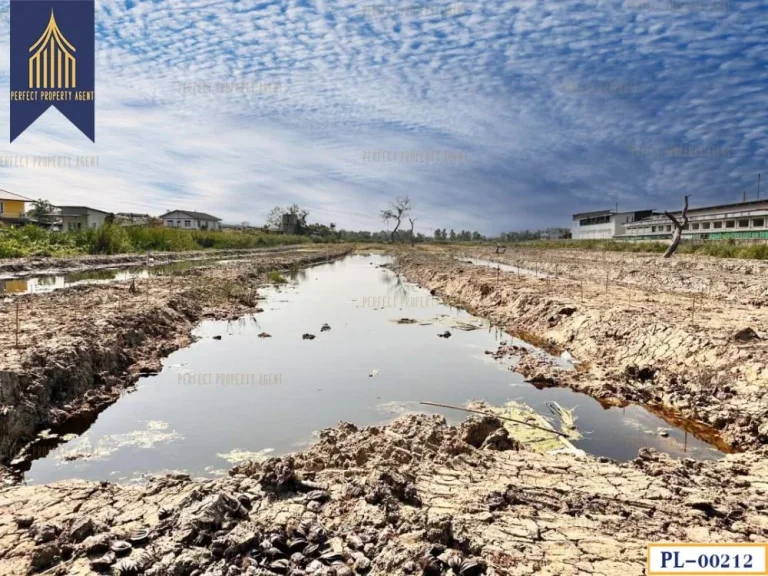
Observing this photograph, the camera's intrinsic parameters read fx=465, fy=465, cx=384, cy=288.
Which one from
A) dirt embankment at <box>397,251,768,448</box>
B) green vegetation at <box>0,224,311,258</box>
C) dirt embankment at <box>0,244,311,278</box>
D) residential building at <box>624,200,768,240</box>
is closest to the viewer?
dirt embankment at <box>397,251,768,448</box>

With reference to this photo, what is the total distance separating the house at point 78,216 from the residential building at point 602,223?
73.2m

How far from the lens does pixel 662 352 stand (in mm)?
9070

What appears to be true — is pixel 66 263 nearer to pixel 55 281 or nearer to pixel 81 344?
pixel 55 281

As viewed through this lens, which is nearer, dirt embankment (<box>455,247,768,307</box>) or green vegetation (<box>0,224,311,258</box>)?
dirt embankment (<box>455,247,768,307</box>)

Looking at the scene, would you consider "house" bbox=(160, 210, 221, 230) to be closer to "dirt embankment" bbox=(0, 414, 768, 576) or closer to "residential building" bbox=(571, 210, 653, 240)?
"residential building" bbox=(571, 210, 653, 240)

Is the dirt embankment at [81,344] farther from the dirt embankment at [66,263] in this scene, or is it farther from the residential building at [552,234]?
the residential building at [552,234]

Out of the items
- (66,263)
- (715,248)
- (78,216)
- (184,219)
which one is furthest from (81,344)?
(184,219)

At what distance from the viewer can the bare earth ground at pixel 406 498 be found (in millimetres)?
3203

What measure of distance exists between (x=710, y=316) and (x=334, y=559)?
38.1 feet

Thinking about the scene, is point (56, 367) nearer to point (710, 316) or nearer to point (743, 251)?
point (710, 316)

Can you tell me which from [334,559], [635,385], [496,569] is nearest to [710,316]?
[635,385]

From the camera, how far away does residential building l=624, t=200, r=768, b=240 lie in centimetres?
4362

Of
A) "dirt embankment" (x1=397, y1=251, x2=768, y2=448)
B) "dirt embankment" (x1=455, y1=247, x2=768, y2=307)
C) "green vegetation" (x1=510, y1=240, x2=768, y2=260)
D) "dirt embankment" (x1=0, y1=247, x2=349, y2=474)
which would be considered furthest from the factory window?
"dirt embankment" (x1=0, y1=247, x2=349, y2=474)

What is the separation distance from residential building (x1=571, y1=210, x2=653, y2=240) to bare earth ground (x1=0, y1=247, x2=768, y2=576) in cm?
→ 6967
